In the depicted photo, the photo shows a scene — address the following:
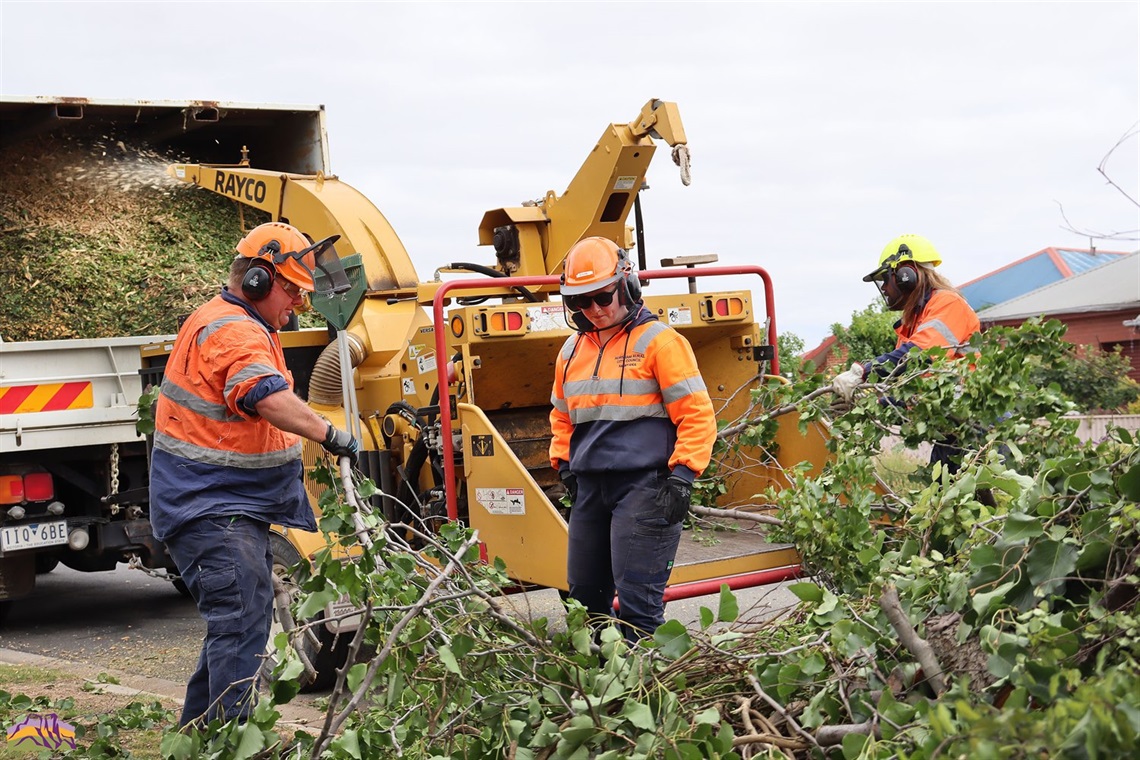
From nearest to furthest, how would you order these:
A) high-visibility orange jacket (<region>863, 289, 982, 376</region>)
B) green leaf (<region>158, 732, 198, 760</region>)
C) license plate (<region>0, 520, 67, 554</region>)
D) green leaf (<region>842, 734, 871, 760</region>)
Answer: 1. green leaf (<region>842, 734, 871, 760</region>)
2. green leaf (<region>158, 732, 198, 760</region>)
3. high-visibility orange jacket (<region>863, 289, 982, 376</region>)
4. license plate (<region>0, 520, 67, 554</region>)

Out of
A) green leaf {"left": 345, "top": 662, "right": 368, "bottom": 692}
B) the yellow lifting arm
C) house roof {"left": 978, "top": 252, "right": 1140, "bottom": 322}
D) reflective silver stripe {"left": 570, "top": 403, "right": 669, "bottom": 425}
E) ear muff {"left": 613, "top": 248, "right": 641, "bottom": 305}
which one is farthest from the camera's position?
house roof {"left": 978, "top": 252, "right": 1140, "bottom": 322}

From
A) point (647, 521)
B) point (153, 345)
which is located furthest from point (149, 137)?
point (647, 521)

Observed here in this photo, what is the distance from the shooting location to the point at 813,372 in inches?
248

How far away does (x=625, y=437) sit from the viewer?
4.82 meters

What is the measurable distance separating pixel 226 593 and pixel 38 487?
425cm

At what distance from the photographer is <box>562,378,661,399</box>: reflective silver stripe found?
4.84m

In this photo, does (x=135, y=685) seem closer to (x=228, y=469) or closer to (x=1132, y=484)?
(x=228, y=469)

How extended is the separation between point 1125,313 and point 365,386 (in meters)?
24.5

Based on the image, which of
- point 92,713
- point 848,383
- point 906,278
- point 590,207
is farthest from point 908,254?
point 92,713

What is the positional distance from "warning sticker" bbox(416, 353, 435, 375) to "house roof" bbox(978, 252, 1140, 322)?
23.8 meters

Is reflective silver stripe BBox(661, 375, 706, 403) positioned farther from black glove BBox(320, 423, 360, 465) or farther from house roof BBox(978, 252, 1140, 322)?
house roof BBox(978, 252, 1140, 322)

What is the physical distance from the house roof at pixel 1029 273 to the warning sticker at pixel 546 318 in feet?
105

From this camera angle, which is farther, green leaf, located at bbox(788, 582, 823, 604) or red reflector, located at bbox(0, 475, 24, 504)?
red reflector, located at bbox(0, 475, 24, 504)

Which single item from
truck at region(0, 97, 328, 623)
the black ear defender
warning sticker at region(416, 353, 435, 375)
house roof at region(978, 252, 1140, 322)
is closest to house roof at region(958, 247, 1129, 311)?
house roof at region(978, 252, 1140, 322)
